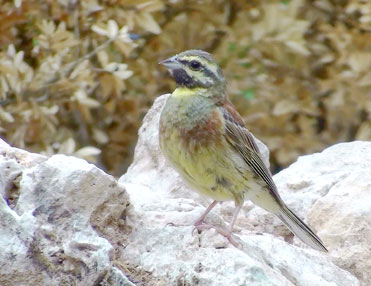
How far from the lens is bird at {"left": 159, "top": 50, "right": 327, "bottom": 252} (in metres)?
4.58

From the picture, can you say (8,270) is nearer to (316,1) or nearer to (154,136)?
(154,136)

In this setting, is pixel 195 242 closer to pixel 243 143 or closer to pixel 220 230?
pixel 220 230

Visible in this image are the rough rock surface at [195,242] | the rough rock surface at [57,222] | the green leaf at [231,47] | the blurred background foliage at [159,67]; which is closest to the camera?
the rough rock surface at [57,222]

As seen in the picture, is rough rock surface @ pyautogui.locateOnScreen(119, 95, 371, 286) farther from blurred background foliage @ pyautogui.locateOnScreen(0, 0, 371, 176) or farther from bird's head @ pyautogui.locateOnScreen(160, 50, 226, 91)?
blurred background foliage @ pyautogui.locateOnScreen(0, 0, 371, 176)

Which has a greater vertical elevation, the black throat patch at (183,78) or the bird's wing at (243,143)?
the black throat patch at (183,78)

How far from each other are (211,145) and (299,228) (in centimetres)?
64

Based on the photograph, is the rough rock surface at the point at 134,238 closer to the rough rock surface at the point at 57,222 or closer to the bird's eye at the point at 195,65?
the rough rock surface at the point at 57,222

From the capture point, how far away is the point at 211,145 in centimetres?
461

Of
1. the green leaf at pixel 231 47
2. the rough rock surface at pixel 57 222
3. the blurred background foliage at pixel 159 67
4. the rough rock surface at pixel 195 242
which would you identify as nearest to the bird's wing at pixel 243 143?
the rough rock surface at pixel 195 242

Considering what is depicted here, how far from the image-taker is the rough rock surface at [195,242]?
385 centimetres

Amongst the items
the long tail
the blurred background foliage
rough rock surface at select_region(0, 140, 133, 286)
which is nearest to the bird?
the long tail

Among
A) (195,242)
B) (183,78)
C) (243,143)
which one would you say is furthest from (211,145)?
(195,242)

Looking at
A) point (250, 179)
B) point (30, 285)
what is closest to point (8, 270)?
point (30, 285)

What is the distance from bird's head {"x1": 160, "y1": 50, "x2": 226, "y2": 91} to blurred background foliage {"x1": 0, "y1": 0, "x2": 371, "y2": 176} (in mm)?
1649
